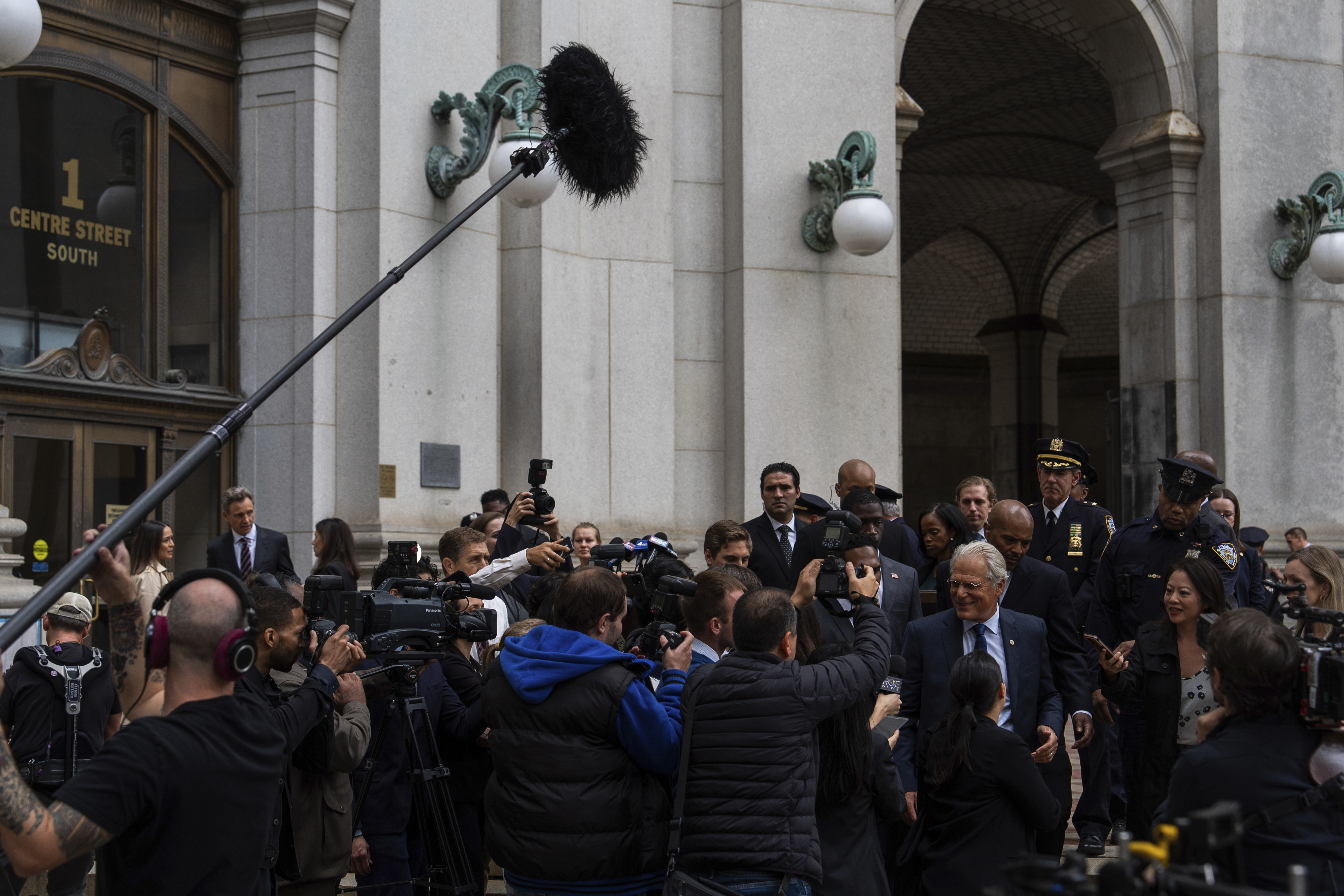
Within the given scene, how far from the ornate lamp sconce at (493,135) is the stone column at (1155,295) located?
6735 millimetres

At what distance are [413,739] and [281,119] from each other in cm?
615

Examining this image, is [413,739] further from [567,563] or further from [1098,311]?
[1098,311]

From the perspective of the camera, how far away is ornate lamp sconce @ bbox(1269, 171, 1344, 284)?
1302 cm

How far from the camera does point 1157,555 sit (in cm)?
731

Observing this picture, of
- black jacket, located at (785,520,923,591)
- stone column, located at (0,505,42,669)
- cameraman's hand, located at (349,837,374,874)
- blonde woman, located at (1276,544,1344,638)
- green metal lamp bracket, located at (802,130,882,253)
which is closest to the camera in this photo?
cameraman's hand, located at (349,837,374,874)

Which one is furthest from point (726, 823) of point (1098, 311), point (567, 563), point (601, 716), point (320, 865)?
point (1098, 311)

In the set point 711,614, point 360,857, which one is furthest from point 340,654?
point 360,857

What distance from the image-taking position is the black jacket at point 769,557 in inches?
320

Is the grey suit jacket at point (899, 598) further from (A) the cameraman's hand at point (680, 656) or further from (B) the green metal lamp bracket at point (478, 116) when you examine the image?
(B) the green metal lamp bracket at point (478, 116)

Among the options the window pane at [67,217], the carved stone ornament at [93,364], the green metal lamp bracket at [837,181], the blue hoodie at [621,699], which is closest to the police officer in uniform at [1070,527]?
the green metal lamp bracket at [837,181]

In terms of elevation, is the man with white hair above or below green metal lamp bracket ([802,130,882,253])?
below

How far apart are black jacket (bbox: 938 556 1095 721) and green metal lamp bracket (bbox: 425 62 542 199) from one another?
16.5 ft

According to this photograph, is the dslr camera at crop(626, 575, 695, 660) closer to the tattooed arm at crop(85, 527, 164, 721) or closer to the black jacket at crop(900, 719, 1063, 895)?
the black jacket at crop(900, 719, 1063, 895)

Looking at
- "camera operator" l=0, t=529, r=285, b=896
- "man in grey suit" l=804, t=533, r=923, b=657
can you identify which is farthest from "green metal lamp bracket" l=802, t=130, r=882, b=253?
"camera operator" l=0, t=529, r=285, b=896
